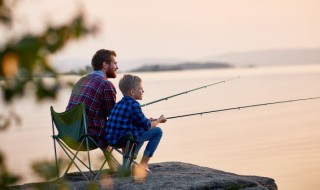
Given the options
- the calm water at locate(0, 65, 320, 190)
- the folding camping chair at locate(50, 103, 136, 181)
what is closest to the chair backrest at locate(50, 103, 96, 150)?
the folding camping chair at locate(50, 103, 136, 181)

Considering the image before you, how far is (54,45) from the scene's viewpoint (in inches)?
53.4

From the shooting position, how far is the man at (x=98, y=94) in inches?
220

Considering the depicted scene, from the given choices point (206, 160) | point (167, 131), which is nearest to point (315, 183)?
point (206, 160)

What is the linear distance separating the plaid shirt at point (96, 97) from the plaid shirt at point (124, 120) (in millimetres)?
165

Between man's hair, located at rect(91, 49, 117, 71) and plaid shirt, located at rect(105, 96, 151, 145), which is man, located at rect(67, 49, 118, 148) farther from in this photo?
plaid shirt, located at rect(105, 96, 151, 145)

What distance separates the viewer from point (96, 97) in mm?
5605

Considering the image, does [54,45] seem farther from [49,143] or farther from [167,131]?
[167,131]

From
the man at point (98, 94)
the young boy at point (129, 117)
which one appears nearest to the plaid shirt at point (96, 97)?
the man at point (98, 94)

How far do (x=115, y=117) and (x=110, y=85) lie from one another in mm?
318

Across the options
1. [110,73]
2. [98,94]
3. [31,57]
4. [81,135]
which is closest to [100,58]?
[110,73]

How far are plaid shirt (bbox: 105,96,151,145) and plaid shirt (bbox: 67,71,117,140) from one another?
16cm

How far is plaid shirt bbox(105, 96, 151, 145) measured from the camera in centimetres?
539

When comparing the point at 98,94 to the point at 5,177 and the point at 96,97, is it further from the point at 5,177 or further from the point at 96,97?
the point at 5,177

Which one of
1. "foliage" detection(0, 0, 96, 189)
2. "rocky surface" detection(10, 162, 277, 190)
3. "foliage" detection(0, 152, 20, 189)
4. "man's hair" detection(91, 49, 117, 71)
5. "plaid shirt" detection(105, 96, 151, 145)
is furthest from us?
"man's hair" detection(91, 49, 117, 71)
